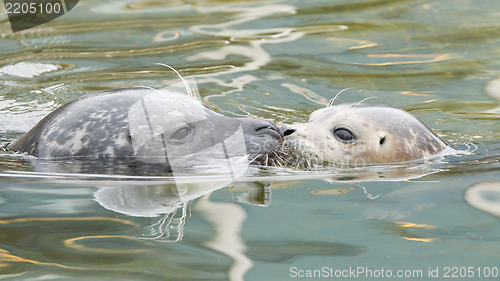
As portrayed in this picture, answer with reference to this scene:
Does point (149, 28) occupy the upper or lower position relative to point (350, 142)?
upper

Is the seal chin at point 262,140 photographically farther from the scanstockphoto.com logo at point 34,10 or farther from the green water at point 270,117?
the scanstockphoto.com logo at point 34,10

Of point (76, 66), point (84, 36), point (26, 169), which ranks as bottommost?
point (26, 169)

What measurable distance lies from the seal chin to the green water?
269mm

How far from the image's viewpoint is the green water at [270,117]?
294cm

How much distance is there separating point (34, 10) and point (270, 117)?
4.23 m

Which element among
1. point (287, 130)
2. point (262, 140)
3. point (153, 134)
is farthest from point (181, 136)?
point (287, 130)

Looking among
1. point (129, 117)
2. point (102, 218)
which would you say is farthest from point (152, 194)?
point (129, 117)

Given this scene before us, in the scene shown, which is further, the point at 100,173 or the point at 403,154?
the point at 403,154

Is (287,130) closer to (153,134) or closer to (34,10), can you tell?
(153,134)

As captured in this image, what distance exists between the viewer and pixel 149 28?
8352mm

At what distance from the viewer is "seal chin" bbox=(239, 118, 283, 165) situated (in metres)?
4.13

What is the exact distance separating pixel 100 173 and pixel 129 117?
423mm

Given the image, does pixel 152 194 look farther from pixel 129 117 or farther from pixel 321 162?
pixel 321 162

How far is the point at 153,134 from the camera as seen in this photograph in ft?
13.6
